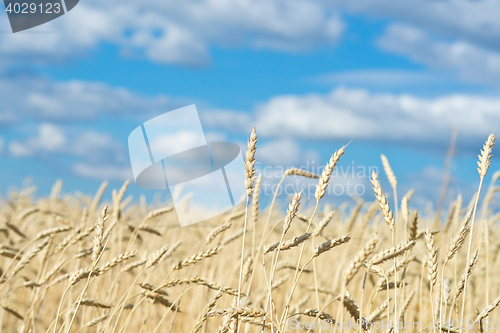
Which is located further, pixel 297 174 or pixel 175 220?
pixel 175 220

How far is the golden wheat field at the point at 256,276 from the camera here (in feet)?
4.85

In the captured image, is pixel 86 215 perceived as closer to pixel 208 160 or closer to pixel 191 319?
pixel 191 319

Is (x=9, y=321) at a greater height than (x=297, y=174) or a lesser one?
lesser

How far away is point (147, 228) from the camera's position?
2.72 m

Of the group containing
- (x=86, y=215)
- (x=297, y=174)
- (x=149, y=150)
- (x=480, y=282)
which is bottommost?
(x=480, y=282)

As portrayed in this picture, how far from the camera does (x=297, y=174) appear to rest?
2.11m

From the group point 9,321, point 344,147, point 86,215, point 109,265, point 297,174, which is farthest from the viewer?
point 9,321

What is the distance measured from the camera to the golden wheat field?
4.85 ft

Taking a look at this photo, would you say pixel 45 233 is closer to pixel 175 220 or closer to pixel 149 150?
pixel 149 150

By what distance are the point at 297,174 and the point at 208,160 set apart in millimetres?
2631

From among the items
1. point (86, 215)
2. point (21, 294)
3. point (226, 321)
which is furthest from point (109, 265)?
point (21, 294)

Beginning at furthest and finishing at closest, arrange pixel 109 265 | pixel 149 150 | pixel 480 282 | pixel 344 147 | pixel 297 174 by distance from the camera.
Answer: pixel 149 150
pixel 480 282
pixel 297 174
pixel 109 265
pixel 344 147

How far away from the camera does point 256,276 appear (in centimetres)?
477

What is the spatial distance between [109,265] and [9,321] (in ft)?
9.42
